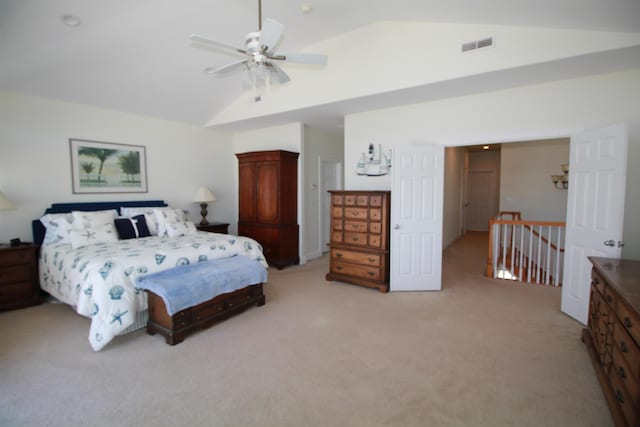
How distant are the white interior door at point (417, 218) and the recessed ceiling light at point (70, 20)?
369 centimetres

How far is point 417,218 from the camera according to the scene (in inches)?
167

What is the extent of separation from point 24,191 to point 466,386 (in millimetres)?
5427

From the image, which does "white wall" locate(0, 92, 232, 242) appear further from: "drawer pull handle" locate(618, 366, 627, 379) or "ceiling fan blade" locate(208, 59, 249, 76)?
"drawer pull handle" locate(618, 366, 627, 379)

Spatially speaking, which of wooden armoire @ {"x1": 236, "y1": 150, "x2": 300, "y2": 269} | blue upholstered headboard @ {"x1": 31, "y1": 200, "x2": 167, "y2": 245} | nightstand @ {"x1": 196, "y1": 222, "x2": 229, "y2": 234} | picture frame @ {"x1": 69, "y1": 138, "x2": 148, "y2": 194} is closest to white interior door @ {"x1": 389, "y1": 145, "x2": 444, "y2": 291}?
wooden armoire @ {"x1": 236, "y1": 150, "x2": 300, "y2": 269}

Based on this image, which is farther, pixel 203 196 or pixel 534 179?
pixel 534 179

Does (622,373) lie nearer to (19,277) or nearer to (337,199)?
(337,199)

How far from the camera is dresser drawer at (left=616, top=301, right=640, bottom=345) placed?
164cm

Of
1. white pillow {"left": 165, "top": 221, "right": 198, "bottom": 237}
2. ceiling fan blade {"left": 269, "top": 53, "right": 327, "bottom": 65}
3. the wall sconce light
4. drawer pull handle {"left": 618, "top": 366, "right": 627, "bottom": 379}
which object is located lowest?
drawer pull handle {"left": 618, "top": 366, "right": 627, "bottom": 379}

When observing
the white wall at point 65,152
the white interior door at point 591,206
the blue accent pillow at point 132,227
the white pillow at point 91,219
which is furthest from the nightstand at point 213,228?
the white interior door at point 591,206

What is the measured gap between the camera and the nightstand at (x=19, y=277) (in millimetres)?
3600

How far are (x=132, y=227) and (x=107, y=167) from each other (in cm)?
117

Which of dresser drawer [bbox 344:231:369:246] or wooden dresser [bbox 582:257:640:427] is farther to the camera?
dresser drawer [bbox 344:231:369:246]

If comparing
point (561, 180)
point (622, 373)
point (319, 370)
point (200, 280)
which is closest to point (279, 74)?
point (200, 280)

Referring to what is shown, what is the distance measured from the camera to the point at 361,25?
3869 mm
